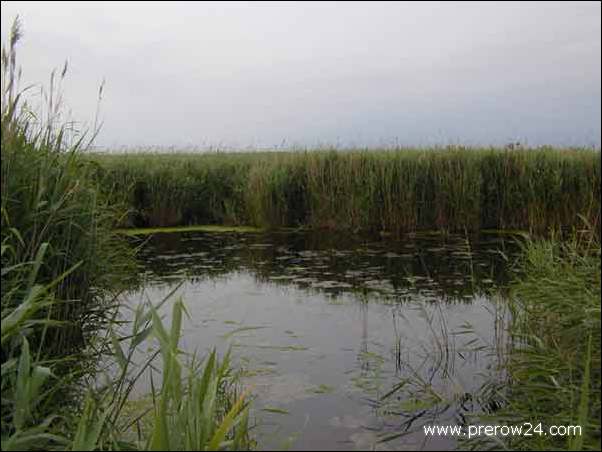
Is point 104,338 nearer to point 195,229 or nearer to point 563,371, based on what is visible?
point 563,371

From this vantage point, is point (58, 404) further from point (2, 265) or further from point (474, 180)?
point (474, 180)

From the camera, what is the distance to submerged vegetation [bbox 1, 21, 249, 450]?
2.06 metres

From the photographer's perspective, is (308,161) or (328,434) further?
(308,161)

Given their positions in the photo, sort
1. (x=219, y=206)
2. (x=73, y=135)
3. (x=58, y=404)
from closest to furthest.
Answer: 1. (x=58, y=404)
2. (x=73, y=135)
3. (x=219, y=206)

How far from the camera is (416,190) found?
8992 millimetres

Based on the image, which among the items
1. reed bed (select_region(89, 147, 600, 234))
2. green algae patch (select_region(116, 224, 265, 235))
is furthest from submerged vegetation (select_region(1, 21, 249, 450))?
green algae patch (select_region(116, 224, 265, 235))

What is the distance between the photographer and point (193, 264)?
6996mm

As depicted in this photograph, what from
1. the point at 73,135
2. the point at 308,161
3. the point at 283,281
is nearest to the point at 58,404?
the point at 73,135

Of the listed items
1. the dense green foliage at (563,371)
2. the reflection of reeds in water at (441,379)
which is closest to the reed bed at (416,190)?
the reflection of reeds in water at (441,379)

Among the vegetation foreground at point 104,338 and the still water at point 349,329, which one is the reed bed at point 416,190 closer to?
the still water at point 349,329

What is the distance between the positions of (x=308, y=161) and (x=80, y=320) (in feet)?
21.7

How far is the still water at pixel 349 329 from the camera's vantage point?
3014 mm

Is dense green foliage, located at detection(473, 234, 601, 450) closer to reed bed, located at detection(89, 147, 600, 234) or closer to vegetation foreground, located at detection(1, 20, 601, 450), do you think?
vegetation foreground, located at detection(1, 20, 601, 450)

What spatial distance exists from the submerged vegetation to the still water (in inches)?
13.6
